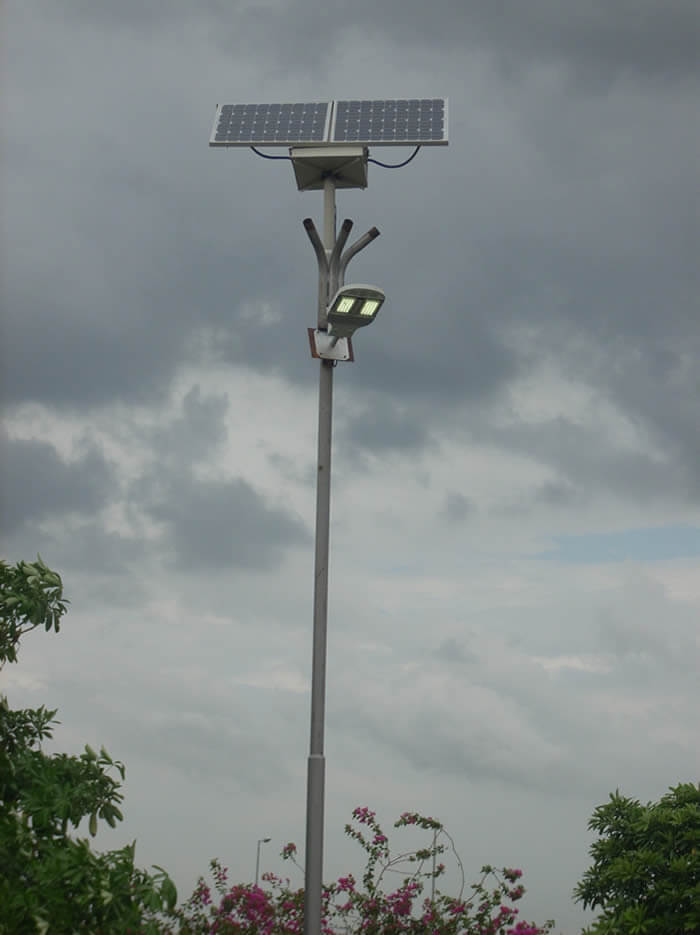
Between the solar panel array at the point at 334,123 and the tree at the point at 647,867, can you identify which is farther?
the solar panel array at the point at 334,123

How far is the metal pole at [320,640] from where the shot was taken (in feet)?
23.2

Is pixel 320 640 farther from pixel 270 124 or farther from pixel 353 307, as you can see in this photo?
pixel 270 124

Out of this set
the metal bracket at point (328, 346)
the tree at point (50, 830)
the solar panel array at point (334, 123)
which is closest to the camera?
the tree at point (50, 830)

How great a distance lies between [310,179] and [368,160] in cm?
53

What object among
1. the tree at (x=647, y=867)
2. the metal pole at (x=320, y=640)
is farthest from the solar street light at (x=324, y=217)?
the tree at (x=647, y=867)

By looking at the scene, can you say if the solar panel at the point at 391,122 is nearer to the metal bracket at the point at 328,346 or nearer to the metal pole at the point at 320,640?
the metal pole at the point at 320,640

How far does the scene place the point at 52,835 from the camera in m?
7.54

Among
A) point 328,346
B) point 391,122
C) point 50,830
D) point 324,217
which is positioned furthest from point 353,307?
point 50,830

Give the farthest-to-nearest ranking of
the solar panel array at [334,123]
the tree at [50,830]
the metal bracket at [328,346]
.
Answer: the solar panel array at [334,123] → the metal bracket at [328,346] → the tree at [50,830]

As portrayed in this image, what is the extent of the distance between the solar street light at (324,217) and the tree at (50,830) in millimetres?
1276

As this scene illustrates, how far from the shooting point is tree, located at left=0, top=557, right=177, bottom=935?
7004 mm

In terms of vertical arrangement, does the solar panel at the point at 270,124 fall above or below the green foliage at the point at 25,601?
above

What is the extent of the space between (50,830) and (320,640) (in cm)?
248

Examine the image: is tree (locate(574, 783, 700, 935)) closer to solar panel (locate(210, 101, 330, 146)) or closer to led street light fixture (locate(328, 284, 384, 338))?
led street light fixture (locate(328, 284, 384, 338))
